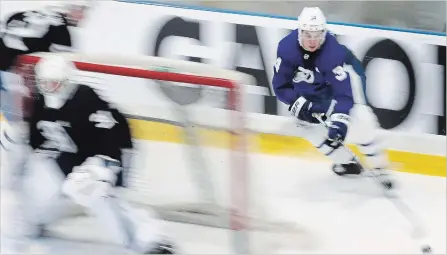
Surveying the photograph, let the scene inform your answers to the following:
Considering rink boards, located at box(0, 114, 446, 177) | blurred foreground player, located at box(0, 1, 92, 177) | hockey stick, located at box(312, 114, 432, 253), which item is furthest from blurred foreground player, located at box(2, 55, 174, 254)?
hockey stick, located at box(312, 114, 432, 253)

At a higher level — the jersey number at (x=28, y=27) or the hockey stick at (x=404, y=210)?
the jersey number at (x=28, y=27)

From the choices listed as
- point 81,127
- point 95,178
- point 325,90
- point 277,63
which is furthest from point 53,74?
point 325,90

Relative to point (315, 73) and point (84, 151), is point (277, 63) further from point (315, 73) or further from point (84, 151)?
point (84, 151)

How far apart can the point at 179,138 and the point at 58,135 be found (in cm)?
32

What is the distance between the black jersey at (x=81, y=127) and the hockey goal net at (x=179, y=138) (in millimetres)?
37

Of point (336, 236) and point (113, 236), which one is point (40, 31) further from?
point (336, 236)

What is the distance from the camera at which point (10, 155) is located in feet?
7.37

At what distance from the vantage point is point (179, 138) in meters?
2.08

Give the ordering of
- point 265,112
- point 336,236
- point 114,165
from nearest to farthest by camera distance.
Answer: point 114,165, point 336,236, point 265,112

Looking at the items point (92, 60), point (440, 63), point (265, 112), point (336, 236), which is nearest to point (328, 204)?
point (336, 236)

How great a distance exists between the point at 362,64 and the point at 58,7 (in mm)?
949

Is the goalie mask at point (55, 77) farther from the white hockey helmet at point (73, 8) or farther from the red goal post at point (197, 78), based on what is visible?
the white hockey helmet at point (73, 8)

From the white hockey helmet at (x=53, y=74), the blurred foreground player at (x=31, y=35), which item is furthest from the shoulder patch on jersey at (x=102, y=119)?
the blurred foreground player at (x=31, y=35)

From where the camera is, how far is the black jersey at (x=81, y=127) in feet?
6.49
